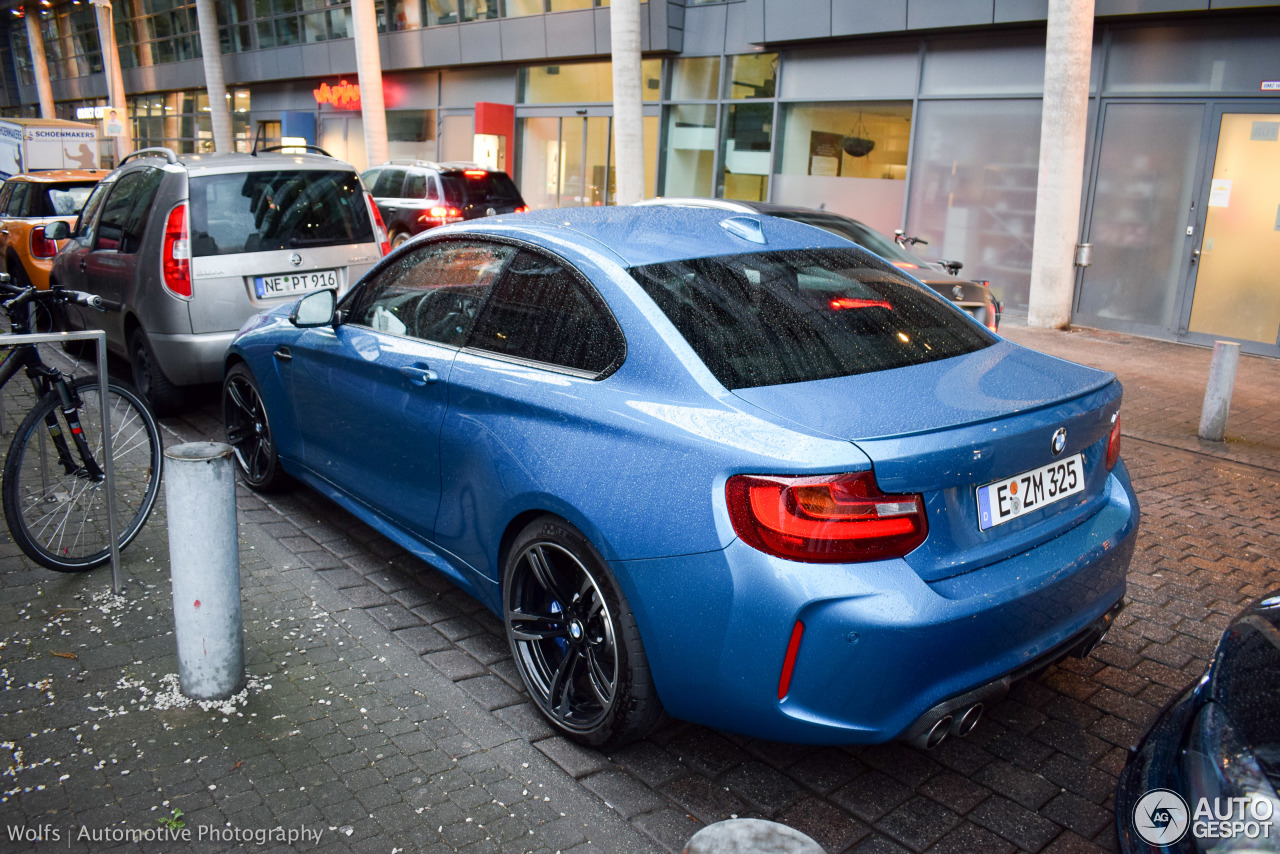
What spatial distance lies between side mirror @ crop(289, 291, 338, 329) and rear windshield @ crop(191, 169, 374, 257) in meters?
2.35

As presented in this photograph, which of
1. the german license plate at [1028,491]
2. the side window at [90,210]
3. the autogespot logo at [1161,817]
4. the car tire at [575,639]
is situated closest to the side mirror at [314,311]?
the car tire at [575,639]

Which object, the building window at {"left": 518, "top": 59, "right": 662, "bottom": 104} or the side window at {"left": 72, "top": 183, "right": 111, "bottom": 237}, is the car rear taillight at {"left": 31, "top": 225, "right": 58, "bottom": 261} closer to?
the side window at {"left": 72, "top": 183, "right": 111, "bottom": 237}

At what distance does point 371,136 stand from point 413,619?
2182cm

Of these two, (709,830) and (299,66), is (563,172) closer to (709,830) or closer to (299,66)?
(299,66)

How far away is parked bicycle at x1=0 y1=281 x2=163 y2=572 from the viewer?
4020 mm

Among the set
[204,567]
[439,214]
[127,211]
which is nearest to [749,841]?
[204,567]

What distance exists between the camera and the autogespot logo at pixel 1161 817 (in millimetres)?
1812

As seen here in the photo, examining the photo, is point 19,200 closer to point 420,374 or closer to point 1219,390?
point 420,374

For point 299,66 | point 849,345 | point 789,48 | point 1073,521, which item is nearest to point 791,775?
point 1073,521

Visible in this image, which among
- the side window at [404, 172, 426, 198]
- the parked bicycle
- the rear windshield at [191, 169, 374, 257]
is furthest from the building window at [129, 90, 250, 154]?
the parked bicycle

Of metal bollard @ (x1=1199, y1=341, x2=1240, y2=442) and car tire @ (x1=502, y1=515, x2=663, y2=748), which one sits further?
metal bollard @ (x1=1199, y1=341, x2=1240, y2=442)

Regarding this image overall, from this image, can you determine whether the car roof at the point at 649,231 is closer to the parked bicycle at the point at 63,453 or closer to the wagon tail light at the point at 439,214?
the parked bicycle at the point at 63,453

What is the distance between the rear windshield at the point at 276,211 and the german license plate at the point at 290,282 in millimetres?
198

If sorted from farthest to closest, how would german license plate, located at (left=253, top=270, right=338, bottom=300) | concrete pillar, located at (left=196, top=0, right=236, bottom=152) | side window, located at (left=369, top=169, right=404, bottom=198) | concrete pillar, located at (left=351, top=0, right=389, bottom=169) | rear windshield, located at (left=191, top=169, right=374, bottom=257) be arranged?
concrete pillar, located at (left=196, top=0, right=236, bottom=152)
concrete pillar, located at (left=351, top=0, right=389, bottom=169)
side window, located at (left=369, top=169, right=404, bottom=198)
german license plate, located at (left=253, top=270, right=338, bottom=300)
rear windshield, located at (left=191, top=169, right=374, bottom=257)
